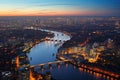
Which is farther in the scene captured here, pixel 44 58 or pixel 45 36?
pixel 45 36

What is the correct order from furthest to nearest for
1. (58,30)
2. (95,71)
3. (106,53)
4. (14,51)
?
1. (58,30)
2. (14,51)
3. (106,53)
4. (95,71)

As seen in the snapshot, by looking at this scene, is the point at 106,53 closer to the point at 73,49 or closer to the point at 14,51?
the point at 73,49

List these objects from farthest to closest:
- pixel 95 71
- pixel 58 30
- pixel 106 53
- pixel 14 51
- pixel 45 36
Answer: pixel 58 30, pixel 45 36, pixel 14 51, pixel 106 53, pixel 95 71

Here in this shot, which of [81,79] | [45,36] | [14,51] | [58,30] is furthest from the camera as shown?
[58,30]

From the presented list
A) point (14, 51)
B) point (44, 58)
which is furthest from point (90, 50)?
point (14, 51)

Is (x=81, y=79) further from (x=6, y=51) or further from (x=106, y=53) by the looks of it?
(x=6, y=51)

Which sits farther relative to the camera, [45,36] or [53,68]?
[45,36]

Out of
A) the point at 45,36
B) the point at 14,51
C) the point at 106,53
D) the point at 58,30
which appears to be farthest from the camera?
the point at 58,30

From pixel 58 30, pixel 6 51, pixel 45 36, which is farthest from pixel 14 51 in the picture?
pixel 58 30

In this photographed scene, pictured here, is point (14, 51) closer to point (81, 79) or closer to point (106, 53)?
point (106, 53)
